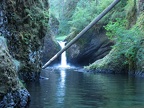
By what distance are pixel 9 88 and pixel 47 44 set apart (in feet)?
115

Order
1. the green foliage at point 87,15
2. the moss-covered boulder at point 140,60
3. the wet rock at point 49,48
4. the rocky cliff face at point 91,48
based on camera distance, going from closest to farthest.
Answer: the moss-covered boulder at point 140,60 < the rocky cliff face at point 91,48 < the green foliage at point 87,15 < the wet rock at point 49,48

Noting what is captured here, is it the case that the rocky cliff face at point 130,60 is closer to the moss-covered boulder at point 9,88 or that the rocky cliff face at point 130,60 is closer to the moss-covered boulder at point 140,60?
the moss-covered boulder at point 140,60

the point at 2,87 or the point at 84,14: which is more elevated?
the point at 84,14

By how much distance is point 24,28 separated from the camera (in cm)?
2058

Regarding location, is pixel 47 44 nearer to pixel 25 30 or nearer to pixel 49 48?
pixel 49 48

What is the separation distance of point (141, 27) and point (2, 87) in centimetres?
2301

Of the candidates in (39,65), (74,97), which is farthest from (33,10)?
(74,97)

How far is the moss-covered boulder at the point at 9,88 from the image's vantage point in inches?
414

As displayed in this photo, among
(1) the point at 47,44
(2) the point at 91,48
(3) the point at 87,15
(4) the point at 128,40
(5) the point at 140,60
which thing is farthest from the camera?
(1) the point at 47,44

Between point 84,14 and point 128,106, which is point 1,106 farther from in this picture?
point 84,14

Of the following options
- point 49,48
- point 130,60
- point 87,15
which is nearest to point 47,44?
point 49,48

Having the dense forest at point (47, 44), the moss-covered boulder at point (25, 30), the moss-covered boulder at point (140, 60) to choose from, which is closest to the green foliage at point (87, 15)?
the dense forest at point (47, 44)

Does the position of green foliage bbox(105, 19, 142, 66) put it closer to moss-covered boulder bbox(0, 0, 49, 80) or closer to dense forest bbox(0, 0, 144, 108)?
dense forest bbox(0, 0, 144, 108)

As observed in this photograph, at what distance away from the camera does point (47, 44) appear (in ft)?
149
